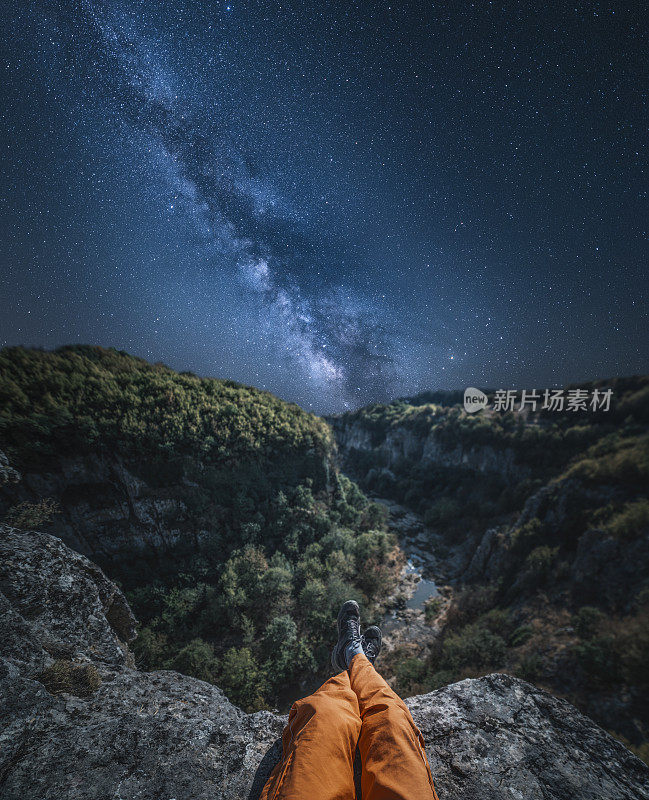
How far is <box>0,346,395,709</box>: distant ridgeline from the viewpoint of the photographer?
359 inches

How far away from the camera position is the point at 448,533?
23.5m

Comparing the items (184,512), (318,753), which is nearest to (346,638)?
(318,753)

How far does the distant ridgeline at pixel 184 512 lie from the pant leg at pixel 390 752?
8.18 m

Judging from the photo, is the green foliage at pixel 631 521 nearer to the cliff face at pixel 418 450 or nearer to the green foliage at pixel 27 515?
the cliff face at pixel 418 450

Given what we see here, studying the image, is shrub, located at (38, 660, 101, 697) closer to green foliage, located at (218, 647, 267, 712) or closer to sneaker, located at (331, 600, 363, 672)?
sneaker, located at (331, 600, 363, 672)

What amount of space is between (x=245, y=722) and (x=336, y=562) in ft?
40.7

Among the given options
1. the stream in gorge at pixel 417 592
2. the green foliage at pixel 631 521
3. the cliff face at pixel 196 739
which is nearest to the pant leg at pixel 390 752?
the cliff face at pixel 196 739

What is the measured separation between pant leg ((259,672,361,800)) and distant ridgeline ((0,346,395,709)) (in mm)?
8136

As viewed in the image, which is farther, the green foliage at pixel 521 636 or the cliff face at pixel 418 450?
the cliff face at pixel 418 450

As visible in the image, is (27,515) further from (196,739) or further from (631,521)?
(631,521)

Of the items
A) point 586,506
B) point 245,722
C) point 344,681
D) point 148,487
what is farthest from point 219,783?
point 586,506

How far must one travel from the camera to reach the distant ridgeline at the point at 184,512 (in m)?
9.11

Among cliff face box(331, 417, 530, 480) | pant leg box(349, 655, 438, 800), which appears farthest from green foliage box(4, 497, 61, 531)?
cliff face box(331, 417, 530, 480)

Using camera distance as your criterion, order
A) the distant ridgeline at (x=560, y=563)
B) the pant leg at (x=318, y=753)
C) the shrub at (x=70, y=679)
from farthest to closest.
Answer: the distant ridgeline at (x=560, y=563)
the shrub at (x=70, y=679)
the pant leg at (x=318, y=753)
